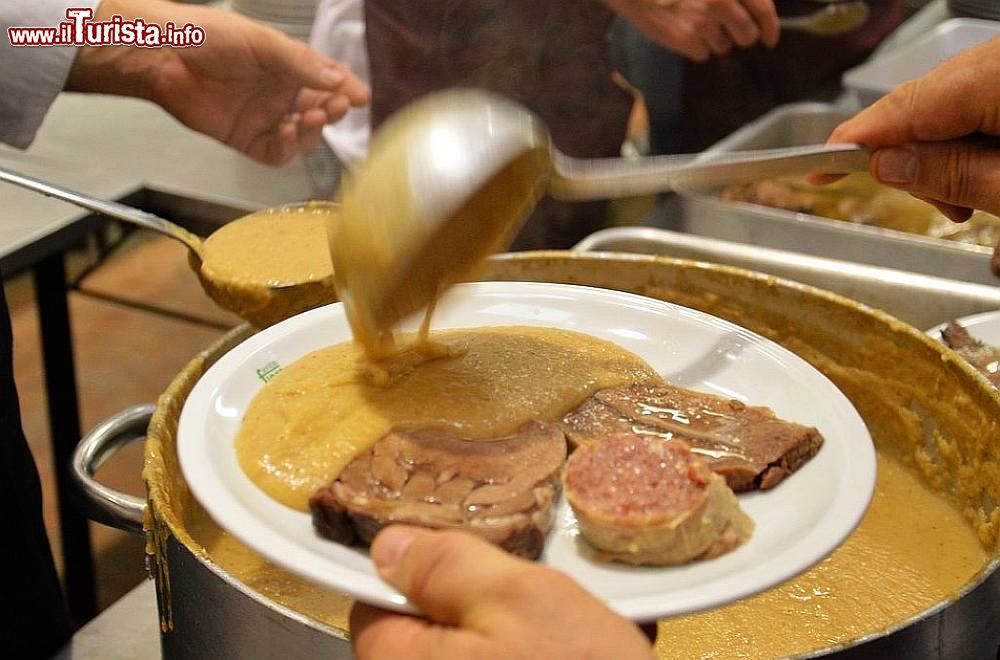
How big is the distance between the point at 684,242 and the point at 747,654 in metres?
0.63

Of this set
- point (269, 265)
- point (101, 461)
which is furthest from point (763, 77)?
point (101, 461)

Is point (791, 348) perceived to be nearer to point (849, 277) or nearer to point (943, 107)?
point (849, 277)

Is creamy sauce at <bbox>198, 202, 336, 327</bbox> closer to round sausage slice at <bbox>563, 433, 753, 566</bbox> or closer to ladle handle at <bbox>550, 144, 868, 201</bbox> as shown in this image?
ladle handle at <bbox>550, 144, 868, 201</bbox>

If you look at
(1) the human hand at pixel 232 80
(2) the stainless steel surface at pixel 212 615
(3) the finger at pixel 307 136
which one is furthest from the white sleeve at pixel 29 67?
(2) the stainless steel surface at pixel 212 615

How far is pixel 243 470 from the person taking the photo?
28.0 inches

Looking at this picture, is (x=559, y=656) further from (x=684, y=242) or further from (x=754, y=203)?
(x=754, y=203)

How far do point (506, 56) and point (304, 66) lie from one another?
1.40 ft

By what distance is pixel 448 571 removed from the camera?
1.82ft

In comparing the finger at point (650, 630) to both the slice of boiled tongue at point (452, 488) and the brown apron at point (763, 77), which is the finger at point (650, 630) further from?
the brown apron at point (763, 77)

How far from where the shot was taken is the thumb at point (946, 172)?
90 cm

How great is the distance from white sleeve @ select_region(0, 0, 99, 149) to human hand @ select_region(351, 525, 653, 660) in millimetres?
852

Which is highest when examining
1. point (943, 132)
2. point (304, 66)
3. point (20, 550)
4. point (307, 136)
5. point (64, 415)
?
point (943, 132)

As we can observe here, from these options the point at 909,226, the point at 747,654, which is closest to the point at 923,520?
the point at 747,654

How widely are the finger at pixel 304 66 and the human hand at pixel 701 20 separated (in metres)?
0.44
